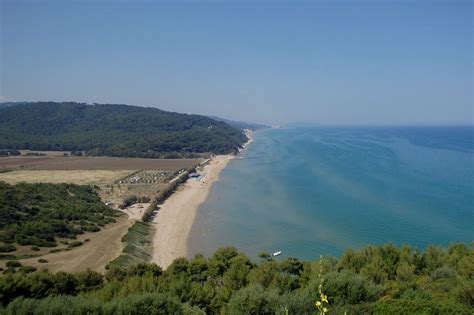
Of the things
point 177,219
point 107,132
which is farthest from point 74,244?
point 107,132

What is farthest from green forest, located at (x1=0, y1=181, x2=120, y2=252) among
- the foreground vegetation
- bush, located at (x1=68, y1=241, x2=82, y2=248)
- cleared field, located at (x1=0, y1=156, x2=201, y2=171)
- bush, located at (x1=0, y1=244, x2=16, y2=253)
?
cleared field, located at (x1=0, y1=156, x2=201, y2=171)

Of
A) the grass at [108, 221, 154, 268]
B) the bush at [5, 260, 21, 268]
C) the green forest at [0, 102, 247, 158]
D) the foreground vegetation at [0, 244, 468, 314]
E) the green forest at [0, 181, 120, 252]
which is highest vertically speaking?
the green forest at [0, 102, 247, 158]

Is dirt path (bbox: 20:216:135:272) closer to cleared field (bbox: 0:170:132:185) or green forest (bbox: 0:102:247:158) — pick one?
cleared field (bbox: 0:170:132:185)

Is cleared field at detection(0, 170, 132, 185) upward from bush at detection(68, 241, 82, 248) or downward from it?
upward

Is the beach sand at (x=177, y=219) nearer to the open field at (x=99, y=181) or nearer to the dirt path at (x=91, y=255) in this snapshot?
the open field at (x=99, y=181)

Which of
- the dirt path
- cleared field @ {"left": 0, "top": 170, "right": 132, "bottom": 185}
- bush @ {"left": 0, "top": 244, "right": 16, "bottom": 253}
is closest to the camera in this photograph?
the dirt path

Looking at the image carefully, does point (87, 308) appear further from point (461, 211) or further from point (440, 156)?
point (440, 156)

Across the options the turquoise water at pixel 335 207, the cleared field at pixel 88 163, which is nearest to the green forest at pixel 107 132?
the cleared field at pixel 88 163
